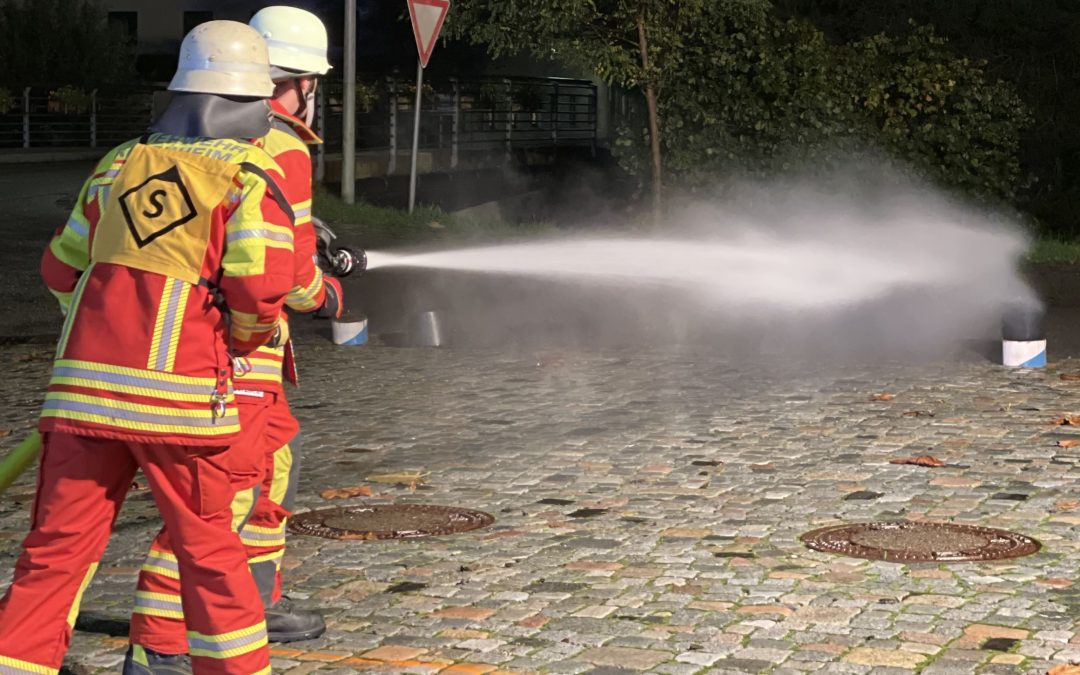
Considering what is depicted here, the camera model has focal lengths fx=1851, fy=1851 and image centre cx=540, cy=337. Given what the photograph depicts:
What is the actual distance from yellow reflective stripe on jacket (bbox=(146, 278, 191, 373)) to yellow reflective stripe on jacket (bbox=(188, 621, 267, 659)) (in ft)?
2.03

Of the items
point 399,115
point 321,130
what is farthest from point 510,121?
point 321,130

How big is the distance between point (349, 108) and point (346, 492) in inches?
Answer: 548

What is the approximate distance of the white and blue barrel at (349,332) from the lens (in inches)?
513

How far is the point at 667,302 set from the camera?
51.0 feet

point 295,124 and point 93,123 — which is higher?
point 295,124

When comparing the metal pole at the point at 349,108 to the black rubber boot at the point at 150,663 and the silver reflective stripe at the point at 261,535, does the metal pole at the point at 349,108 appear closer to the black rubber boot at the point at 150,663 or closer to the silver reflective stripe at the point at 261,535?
the silver reflective stripe at the point at 261,535

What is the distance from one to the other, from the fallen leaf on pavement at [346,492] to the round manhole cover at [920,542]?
1.95 m

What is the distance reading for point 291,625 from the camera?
17.4 ft

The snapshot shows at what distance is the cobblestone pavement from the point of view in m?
5.27

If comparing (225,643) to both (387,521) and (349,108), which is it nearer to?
(387,521)

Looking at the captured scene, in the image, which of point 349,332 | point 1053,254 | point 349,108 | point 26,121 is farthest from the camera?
point 26,121

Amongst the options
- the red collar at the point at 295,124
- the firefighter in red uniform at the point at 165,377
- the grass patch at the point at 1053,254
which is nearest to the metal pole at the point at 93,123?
the grass patch at the point at 1053,254

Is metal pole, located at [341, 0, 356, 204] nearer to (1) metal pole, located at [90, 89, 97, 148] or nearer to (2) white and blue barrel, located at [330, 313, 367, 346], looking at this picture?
A: (2) white and blue barrel, located at [330, 313, 367, 346]

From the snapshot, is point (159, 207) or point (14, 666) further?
point (14, 666)
